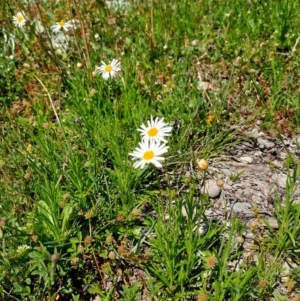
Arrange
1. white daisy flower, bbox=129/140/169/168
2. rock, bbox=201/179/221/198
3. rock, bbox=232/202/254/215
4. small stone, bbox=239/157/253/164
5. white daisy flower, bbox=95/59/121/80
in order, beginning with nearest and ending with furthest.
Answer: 1. white daisy flower, bbox=129/140/169/168
2. rock, bbox=232/202/254/215
3. rock, bbox=201/179/221/198
4. small stone, bbox=239/157/253/164
5. white daisy flower, bbox=95/59/121/80

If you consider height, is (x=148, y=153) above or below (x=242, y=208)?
above

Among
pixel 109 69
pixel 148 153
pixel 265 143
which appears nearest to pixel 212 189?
pixel 265 143

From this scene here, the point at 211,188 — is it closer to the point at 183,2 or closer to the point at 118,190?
the point at 118,190

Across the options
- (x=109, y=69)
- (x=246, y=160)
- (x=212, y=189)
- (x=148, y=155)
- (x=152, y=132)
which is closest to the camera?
(x=148, y=155)

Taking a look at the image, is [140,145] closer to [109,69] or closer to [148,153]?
[148,153]

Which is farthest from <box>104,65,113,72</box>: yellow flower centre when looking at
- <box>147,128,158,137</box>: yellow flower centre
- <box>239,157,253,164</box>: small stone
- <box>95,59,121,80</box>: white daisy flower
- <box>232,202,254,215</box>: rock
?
<box>232,202,254,215</box>: rock

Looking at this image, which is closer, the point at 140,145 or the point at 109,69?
the point at 140,145

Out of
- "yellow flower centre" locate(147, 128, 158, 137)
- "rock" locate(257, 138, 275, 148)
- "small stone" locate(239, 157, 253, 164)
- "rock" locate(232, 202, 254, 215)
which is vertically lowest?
"rock" locate(232, 202, 254, 215)

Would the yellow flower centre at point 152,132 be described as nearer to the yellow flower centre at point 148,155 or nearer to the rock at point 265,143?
the yellow flower centre at point 148,155

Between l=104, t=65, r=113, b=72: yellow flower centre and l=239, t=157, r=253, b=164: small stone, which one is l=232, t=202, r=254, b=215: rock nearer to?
l=239, t=157, r=253, b=164: small stone
